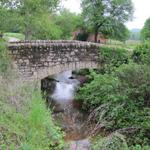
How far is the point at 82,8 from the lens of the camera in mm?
30484

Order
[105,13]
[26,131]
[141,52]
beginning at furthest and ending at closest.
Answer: [105,13], [141,52], [26,131]

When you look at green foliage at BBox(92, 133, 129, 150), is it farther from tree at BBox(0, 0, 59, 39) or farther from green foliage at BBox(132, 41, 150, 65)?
tree at BBox(0, 0, 59, 39)

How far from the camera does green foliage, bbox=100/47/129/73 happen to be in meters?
14.7

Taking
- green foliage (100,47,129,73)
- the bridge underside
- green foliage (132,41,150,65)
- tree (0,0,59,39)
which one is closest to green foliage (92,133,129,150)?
green foliage (132,41,150,65)

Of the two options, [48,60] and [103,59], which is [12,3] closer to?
[48,60]

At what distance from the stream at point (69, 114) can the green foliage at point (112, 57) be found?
206 centimetres

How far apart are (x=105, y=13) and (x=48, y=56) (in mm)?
17374

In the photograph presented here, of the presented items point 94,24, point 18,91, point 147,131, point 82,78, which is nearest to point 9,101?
point 18,91

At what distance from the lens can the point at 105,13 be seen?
2991cm

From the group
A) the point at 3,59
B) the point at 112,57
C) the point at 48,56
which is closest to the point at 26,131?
the point at 3,59

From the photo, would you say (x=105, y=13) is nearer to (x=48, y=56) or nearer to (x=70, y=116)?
(x=48, y=56)

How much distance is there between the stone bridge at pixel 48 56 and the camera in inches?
513

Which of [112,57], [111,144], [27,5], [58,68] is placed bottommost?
[111,144]

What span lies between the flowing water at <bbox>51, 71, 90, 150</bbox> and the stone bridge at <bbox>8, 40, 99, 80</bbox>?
66.1 inches
